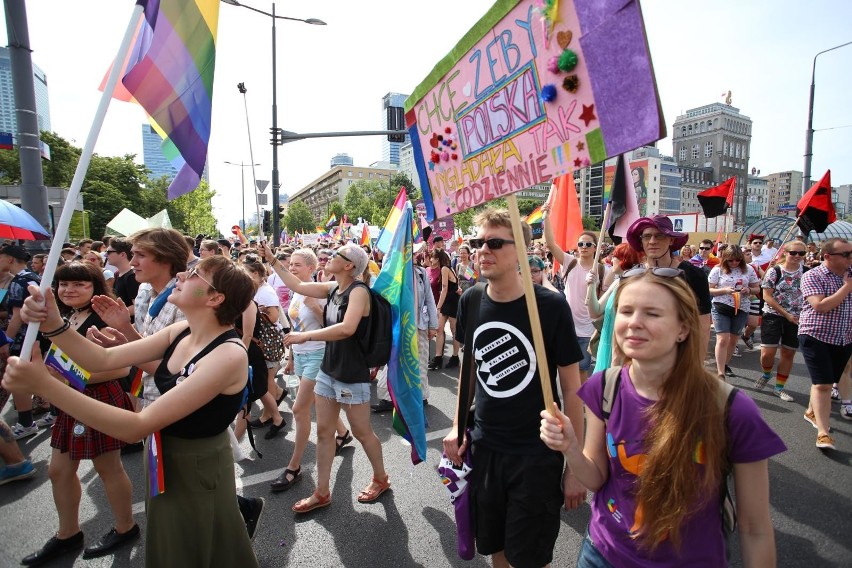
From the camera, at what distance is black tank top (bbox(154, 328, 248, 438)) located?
202 centimetres

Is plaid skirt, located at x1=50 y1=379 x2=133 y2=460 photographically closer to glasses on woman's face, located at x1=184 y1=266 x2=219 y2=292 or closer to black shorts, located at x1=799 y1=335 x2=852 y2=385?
glasses on woman's face, located at x1=184 y1=266 x2=219 y2=292

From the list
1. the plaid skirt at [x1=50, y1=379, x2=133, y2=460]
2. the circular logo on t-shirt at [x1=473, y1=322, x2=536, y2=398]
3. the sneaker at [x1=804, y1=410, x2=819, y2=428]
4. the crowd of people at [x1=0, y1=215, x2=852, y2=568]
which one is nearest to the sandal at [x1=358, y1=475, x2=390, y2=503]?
the crowd of people at [x1=0, y1=215, x2=852, y2=568]

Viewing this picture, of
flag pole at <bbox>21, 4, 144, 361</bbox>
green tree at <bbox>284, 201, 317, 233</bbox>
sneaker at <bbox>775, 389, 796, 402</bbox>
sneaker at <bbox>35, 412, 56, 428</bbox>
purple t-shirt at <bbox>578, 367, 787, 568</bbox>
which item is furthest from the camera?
green tree at <bbox>284, 201, 317, 233</bbox>

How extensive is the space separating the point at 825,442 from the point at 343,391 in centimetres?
436

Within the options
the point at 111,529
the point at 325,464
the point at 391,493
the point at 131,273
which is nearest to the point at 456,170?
the point at 325,464

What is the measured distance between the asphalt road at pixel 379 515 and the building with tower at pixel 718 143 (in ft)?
434

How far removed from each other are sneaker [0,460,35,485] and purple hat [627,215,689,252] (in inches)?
213

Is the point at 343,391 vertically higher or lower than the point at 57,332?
lower

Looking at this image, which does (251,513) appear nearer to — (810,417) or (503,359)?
(503,359)

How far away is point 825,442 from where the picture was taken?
4129 millimetres

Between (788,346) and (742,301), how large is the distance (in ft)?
2.83

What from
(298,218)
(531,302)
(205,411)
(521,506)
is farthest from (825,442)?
(298,218)

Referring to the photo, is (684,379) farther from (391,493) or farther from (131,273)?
(131,273)

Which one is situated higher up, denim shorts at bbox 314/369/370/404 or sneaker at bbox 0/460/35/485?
denim shorts at bbox 314/369/370/404
